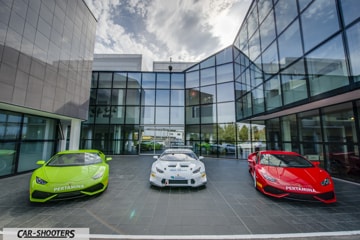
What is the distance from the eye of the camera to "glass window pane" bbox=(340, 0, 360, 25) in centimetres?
426

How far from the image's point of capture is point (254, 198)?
3.88 metres

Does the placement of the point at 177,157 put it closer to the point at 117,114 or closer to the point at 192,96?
the point at 192,96

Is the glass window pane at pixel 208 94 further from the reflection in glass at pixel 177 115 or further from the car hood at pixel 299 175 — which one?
the car hood at pixel 299 175

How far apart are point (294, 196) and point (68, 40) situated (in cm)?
1174

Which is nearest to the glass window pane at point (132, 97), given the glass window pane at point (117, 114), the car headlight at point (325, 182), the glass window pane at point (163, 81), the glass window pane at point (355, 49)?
the glass window pane at point (117, 114)

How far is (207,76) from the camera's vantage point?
42.2 ft

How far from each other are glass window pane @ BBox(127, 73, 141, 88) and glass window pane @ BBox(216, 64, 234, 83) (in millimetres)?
7587

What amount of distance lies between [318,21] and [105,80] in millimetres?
15072

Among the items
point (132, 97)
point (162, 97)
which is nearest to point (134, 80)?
point (132, 97)

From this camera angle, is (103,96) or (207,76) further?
(103,96)

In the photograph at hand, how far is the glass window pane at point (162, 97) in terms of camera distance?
1377 centimetres

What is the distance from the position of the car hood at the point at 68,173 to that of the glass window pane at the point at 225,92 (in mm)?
10354

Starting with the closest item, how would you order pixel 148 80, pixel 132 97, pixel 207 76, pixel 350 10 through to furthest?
pixel 350 10, pixel 207 76, pixel 132 97, pixel 148 80

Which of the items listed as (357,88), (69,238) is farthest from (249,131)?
(69,238)
